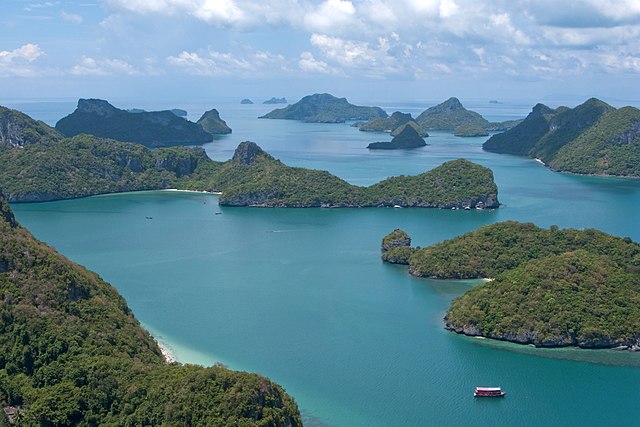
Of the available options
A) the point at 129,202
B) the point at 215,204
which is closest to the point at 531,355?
the point at 215,204

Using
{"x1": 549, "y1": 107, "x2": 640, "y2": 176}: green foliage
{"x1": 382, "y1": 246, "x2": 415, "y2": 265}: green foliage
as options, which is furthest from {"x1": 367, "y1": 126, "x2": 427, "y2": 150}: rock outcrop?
{"x1": 382, "y1": 246, "x2": 415, "y2": 265}: green foliage

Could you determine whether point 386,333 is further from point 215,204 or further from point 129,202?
point 129,202

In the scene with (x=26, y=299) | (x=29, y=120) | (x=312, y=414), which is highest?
(x=29, y=120)

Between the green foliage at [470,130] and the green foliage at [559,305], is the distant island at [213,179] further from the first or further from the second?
the green foliage at [470,130]

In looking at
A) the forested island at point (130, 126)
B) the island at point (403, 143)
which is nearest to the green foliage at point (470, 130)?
the island at point (403, 143)

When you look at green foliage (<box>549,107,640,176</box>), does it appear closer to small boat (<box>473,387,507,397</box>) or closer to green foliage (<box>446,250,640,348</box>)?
green foliage (<box>446,250,640,348</box>)
